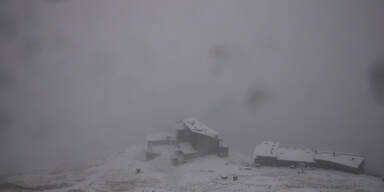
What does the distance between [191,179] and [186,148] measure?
9970 mm

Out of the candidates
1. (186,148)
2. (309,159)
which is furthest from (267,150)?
(186,148)

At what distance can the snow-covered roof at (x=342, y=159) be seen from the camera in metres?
28.9

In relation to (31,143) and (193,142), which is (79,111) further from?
(193,142)

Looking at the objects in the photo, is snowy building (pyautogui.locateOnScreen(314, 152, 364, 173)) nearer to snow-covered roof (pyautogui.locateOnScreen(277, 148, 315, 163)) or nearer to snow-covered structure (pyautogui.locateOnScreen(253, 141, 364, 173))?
snow-covered structure (pyautogui.locateOnScreen(253, 141, 364, 173))

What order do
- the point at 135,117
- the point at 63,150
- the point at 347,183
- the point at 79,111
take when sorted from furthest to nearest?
1. the point at 79,111
2. the point at 135,117
3. the point at 63,150
4. the point at 347,183

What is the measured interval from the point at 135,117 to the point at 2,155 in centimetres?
3761

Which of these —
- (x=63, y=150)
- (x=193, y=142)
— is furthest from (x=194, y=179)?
(x=63, y=150)

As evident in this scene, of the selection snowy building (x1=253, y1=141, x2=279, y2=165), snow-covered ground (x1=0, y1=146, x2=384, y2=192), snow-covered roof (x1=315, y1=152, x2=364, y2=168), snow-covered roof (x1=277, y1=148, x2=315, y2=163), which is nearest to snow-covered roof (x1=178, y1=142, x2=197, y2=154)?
snow-covered ground (x1=0, y1=146, x2=384, y2=192)

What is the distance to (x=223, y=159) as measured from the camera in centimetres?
3494

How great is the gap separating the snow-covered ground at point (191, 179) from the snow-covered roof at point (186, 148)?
1820 millimetres

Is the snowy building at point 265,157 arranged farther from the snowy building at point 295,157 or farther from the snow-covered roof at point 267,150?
the snowy building at point 295,157

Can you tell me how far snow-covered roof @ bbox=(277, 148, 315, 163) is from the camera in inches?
1237

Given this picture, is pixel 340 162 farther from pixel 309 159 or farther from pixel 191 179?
pixel 191 179

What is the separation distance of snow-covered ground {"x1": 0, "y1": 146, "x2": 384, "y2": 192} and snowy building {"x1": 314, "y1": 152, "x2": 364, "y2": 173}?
1311 mm
